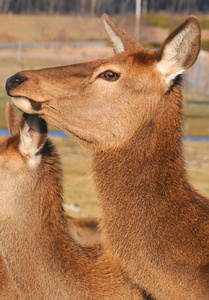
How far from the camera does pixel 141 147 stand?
17.0ft

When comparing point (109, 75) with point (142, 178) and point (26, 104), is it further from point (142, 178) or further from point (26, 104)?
point (142, 178)

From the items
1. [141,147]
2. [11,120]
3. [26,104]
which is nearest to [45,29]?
[11,120]

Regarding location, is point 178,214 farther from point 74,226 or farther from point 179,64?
point 74,226

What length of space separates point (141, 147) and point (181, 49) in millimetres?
871

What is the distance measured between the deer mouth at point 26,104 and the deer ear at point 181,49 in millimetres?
1100

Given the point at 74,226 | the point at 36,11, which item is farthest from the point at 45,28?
the point at 74,226

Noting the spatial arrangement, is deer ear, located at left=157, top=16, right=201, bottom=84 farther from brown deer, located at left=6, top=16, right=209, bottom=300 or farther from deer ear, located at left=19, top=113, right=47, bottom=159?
deer ear, located at left=19, top=113, right=47, bottom=159

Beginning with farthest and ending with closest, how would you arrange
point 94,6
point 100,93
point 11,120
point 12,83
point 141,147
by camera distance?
point 94,6
point 11,120
point 100,93
point 141,147
point 12,83

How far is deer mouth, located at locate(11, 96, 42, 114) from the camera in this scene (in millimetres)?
5141

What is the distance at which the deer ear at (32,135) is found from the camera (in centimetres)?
547

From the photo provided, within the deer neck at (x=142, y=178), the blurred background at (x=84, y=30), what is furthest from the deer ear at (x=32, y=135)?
the blurred background at (x=84, y=30)

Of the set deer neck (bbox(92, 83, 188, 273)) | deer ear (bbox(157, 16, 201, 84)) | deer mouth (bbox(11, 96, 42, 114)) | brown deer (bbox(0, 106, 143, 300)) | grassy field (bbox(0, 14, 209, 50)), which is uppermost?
deer ear (bbox(157, 16, 201, 84))

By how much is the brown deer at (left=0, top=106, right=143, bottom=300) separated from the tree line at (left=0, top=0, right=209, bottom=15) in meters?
44.0

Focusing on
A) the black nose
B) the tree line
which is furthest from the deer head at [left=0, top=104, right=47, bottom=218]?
the tree line
